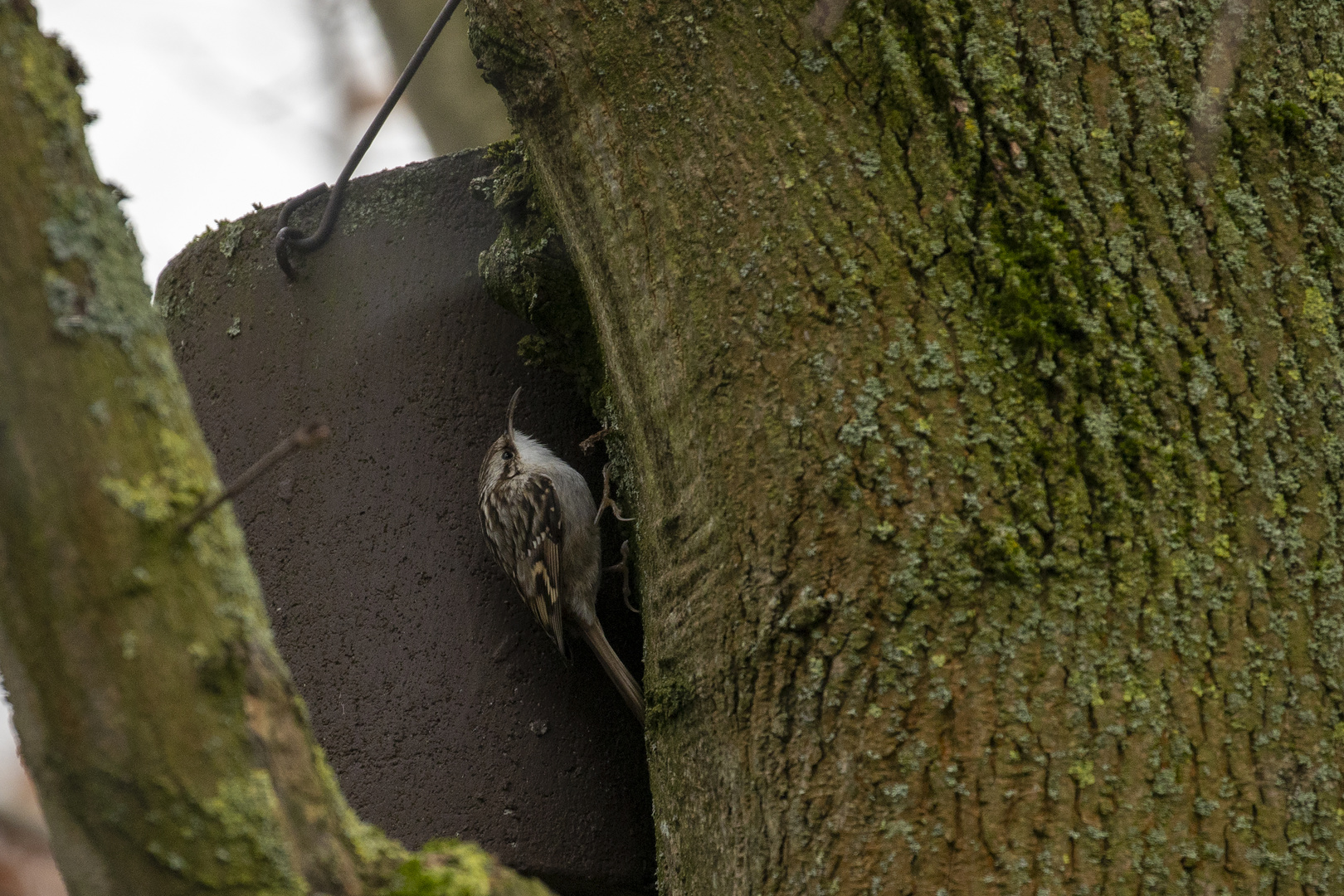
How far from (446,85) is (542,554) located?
2.77 m

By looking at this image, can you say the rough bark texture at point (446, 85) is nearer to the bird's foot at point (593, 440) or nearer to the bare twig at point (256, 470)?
the bird's foot at point (593, 440)

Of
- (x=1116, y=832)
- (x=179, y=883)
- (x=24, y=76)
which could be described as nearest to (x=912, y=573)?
(x=1116, y=832)

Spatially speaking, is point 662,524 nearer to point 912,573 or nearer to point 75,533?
point 912,573

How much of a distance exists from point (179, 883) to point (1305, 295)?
1.29 m

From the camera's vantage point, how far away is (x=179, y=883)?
35.8 inches

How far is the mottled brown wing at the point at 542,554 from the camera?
7.59 feet

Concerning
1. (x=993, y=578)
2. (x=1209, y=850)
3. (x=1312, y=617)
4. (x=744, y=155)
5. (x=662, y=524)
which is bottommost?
(x=1209, y=850)

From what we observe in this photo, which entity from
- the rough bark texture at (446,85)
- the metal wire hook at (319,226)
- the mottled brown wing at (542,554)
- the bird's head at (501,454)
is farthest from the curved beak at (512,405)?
the rough bark texture at (446,85)

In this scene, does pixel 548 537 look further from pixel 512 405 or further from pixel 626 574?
pixel 512 405

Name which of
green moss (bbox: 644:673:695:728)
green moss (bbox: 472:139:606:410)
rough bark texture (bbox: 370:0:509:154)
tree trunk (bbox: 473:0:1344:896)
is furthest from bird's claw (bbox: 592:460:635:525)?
rough bark texture (bbox: 370:0:509:154)

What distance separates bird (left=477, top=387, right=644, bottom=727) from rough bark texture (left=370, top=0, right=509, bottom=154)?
2.26 meters

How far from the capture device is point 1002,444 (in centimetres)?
134

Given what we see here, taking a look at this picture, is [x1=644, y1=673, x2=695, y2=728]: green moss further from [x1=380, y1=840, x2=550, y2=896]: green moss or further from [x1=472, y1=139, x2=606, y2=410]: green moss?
[x1=472, y1=139, x2=606, y2=410]: green moss

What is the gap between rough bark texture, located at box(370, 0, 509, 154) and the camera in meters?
4.81
